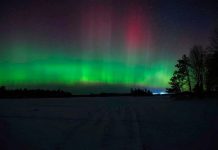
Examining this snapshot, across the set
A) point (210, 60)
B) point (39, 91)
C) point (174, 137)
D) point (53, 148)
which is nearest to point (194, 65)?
point (210, 60)

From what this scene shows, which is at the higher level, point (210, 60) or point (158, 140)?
point (210, 60)

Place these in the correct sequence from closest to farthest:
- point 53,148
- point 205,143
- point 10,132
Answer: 1. point 53,148
2. point 205,143
3. point 10,132

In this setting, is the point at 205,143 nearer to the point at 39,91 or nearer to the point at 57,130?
the point at 57,130

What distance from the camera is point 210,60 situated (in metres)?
40.5

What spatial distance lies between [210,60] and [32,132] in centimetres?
3365

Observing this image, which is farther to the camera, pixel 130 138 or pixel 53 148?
pixel 130 138

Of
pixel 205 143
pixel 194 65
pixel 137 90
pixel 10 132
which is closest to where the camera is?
pixel 205 143

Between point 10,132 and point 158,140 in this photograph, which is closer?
point 158,140

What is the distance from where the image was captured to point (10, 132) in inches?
551

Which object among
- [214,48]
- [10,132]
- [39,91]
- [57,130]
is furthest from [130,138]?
[39,91]

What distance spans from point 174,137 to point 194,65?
50823mm

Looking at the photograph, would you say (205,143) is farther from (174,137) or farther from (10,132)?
(10,132)

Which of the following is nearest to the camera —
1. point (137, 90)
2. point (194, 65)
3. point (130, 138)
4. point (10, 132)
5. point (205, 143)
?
point (205, 143)

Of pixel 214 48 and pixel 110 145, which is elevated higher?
pixel 214 48
